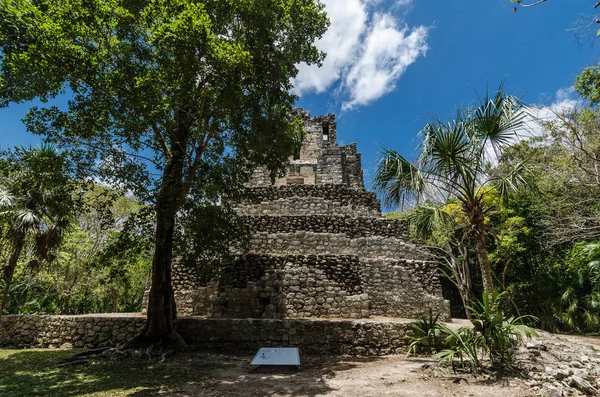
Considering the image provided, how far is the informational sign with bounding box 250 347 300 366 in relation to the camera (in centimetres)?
587

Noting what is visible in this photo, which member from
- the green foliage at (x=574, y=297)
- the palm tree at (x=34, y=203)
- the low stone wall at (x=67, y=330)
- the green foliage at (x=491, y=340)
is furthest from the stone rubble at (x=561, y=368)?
the palm tree at (x=34, y=203)

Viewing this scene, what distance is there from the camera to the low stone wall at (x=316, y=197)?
12930 mm

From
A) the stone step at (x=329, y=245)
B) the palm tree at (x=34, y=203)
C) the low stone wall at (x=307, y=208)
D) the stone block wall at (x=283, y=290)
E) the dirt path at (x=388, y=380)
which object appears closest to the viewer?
the dirt path at (x=388, y=380)

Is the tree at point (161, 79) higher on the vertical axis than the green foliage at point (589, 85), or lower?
lower

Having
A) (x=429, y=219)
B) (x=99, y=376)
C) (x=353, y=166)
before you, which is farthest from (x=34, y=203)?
(x=353, y=166)

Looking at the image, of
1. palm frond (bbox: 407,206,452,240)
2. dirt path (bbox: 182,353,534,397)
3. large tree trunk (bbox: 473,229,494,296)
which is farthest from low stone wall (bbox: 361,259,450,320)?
large tree trunk (bbox: 473,229,494,296)

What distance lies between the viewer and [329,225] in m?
11.8

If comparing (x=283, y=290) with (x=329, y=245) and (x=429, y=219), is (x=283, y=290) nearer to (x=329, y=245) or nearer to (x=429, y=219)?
(x=329, y=245)

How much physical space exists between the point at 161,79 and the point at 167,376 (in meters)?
5.95

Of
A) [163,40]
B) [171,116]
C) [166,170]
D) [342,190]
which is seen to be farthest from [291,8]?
[342,190]

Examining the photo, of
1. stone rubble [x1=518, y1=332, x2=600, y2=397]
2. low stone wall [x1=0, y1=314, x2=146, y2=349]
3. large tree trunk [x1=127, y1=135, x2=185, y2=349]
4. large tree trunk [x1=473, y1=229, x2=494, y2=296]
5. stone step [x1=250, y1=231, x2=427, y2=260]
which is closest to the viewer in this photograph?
stone rubble [x1=518, y1=332, x2=600, y2=397]

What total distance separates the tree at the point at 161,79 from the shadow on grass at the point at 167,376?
53.9 inches

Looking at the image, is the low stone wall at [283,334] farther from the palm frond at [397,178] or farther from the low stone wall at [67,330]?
the palm frond at [397,178]

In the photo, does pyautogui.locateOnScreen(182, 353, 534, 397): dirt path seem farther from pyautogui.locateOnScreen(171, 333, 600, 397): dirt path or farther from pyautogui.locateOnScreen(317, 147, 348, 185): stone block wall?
pyautogui.locateOnScreen(317, 147, 348, 185): stone block wall
